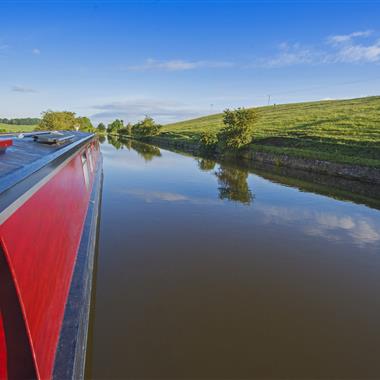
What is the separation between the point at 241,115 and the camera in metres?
27.4

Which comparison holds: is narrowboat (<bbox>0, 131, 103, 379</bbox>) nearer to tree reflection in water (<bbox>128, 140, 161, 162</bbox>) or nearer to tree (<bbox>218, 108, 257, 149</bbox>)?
→ tree reflection in water (<bbox>128, 140, 161, 162</bbox>)

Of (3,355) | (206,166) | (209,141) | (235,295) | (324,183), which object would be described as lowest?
(324,183)

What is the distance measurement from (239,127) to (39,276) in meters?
25.8

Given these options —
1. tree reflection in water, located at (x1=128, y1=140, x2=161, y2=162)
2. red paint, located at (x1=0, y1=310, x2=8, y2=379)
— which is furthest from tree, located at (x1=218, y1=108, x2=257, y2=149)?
red paint, located at (x1=0, y1=310, x2=8, y2=379)

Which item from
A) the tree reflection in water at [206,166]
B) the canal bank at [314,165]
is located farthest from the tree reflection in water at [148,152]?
the canal bank at [314,165]

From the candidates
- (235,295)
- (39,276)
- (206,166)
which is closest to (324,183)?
(206,166)

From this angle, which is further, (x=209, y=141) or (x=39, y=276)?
(x=209, y=141)

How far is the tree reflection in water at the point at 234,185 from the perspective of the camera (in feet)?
39.0

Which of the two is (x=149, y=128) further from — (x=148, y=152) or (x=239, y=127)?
(x=239, y=127)

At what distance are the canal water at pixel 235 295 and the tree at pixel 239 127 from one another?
18095mm

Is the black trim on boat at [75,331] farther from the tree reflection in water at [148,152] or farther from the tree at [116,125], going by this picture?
the tree at [116,125]

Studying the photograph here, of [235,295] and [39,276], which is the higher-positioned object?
[39,276]

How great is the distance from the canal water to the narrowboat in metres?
0.77

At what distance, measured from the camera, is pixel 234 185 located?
14.4 m
